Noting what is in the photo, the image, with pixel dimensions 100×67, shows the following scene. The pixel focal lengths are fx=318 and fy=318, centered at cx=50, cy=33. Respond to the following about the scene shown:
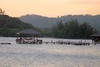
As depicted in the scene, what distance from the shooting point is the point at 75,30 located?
Answer: 13288 centimetres

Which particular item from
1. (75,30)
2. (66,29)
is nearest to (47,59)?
(75,30)

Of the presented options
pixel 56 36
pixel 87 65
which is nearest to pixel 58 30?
pixel 56 36

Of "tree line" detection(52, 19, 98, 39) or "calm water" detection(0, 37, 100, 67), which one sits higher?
"tree line" detection(52, 19, 98, 39)

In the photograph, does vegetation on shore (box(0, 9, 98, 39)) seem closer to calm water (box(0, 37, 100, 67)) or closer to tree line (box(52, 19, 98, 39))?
tree line (box(52, 19, 98, 39))

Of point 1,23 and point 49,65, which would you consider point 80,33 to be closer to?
point 1,23

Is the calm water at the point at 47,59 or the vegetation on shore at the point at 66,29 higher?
the vegetation on shore at the point at 66,29

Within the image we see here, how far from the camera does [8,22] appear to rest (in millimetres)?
162500

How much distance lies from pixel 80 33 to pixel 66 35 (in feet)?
28.9

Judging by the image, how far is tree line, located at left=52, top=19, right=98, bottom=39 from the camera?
131m

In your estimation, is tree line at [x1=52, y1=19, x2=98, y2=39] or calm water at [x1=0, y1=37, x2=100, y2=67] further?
tree line at [x1=52, y1=19, x2=98, y2=39]

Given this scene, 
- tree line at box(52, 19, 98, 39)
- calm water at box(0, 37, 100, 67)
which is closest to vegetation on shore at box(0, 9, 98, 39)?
tree line at box(52, 19, 98, 39)

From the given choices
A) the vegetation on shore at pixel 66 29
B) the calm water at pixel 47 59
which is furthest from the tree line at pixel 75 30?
the calm water at pixel 47 59

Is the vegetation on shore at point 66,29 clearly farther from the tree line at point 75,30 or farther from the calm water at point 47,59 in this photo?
the calm water at point 47,59

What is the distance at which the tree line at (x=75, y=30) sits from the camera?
13060cm
